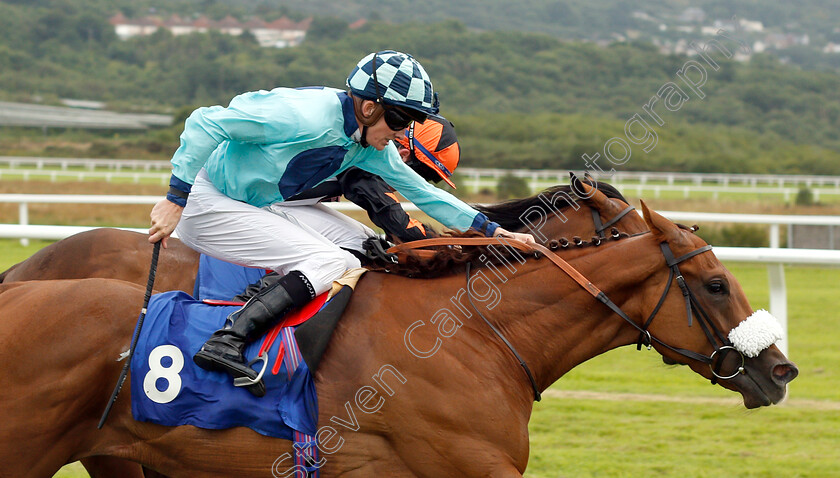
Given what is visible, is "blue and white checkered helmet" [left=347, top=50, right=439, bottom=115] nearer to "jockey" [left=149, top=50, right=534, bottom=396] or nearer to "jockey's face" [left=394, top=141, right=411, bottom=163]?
"jockey" [left=149, top=50, right=534, bottom=396]

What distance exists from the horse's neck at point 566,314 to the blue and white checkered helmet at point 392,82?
0.75 m

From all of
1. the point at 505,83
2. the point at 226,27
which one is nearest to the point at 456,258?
the point at 505,83

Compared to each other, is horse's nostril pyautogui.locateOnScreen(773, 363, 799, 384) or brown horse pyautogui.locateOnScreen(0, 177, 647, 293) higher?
horse's nostril pyautogui.locateOnScreen(773, 363, 799, 384)

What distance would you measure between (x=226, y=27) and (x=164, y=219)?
7842 centimetres

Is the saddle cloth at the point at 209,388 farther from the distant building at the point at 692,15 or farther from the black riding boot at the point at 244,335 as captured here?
the distant building at the point at 692,15

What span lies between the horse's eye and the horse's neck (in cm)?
23

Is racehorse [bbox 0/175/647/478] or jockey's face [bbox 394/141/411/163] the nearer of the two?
racehorse [bbox 0/175/647/478]

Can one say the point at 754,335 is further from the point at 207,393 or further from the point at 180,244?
the point at 180,244

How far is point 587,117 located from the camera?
49.3 metres

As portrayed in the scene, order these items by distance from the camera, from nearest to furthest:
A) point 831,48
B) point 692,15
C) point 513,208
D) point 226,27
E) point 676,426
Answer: point 513,208 → point 676,426 → point 226,27 → point 831,48 → point 692,15

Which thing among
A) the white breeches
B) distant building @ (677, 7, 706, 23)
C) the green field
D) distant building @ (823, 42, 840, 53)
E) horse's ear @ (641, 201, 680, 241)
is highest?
horse's ear @ (641, 201, 680, 241)

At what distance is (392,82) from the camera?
311 cm

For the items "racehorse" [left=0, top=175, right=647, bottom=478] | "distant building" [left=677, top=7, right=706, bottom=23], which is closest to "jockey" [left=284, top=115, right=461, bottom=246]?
"racehorse" [left=0, top=175, right=647, bottom=478]

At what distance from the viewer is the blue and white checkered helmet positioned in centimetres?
311
